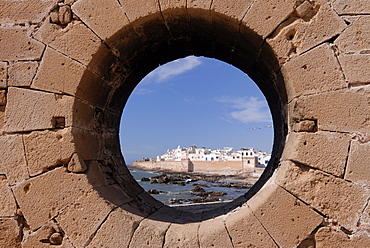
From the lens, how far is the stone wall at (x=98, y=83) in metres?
2.54

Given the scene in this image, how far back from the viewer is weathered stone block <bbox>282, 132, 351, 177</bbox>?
8.30 ft

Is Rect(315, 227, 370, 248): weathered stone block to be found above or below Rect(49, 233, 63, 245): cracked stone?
above

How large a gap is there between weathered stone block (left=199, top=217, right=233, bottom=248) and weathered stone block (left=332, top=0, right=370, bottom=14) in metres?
2.49

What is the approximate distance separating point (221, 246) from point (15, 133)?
2439 mm

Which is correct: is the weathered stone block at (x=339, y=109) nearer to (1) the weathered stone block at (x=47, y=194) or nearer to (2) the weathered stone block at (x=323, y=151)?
(2) the weathered stone block at (x=323, y=151)

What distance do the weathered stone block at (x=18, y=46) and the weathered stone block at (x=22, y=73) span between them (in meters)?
0.08

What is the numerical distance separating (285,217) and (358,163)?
85cm

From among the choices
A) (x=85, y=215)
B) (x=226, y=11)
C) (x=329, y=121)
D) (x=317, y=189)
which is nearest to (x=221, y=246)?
(x=317, y=189)

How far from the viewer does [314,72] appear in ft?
8.70

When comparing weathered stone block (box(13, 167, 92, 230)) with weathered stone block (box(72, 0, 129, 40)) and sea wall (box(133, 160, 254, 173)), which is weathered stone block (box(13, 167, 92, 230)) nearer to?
weathered stone block (box(72, 0, 129, 40))

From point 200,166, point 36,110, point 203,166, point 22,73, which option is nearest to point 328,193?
point 36,110

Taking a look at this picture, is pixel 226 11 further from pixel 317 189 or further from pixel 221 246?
pixel 221 246

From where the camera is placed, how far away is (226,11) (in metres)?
2.80

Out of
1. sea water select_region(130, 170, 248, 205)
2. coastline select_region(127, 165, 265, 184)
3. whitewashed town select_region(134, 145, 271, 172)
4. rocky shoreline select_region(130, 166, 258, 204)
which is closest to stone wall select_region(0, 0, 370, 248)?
rocky shoreline select_region(130, 166, 258, 204)
